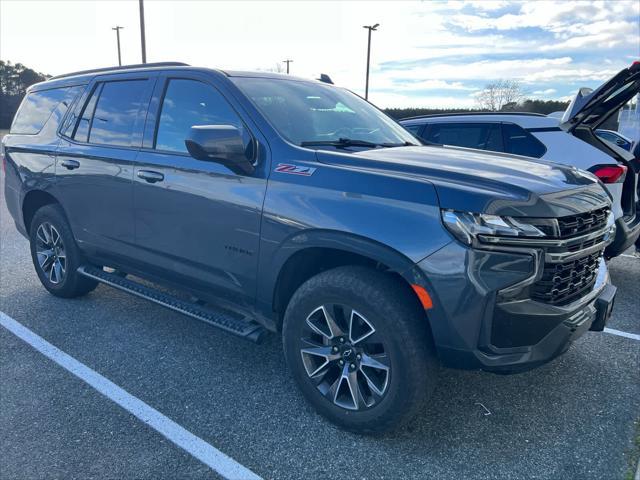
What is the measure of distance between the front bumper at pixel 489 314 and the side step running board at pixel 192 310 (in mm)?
1203

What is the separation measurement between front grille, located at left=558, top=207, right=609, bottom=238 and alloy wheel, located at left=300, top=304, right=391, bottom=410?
1.02 metres

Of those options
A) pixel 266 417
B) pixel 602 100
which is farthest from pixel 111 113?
pixel 602 100

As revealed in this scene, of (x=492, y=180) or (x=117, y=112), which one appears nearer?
(x=492, y=180)

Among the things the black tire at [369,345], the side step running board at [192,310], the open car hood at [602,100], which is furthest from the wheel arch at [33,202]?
the open car hood at [602,100]

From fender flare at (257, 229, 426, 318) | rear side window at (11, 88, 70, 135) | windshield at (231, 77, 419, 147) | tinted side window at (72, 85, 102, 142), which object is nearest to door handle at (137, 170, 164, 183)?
windshield at (231, 77, 419, 147)

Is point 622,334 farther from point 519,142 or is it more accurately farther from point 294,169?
point 294,169

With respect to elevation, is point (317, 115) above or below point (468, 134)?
above

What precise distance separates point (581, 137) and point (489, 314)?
378 centimetres

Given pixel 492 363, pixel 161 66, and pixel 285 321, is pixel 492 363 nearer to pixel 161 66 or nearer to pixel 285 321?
pixel 285 321

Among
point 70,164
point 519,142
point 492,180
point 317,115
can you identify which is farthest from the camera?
point 519,142

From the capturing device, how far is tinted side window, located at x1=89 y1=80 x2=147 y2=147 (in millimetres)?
3811

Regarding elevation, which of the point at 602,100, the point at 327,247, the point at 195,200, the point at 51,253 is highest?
the point at 602,100

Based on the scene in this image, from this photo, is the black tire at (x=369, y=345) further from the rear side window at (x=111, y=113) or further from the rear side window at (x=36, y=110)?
the rear side window at (x=36, y=110)

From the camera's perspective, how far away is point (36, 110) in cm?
485
